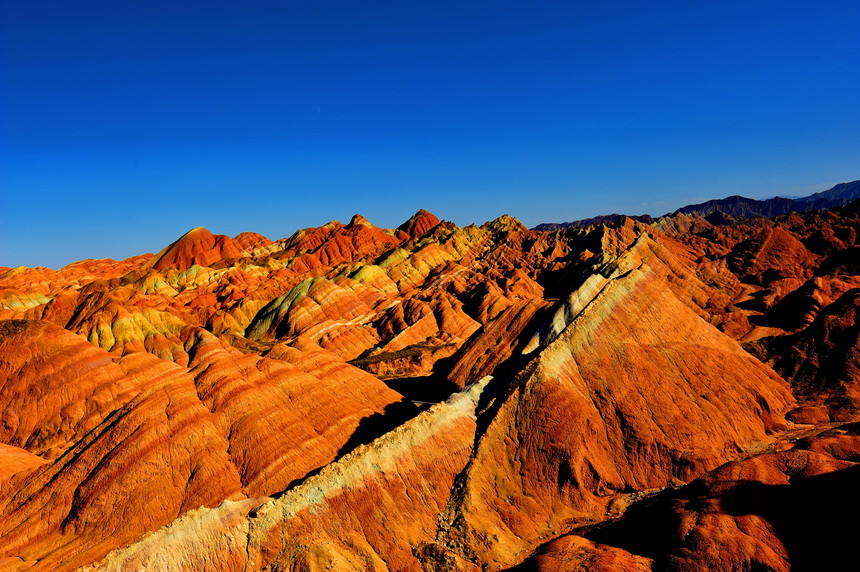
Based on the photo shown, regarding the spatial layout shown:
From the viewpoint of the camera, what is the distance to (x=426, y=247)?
15038 cm

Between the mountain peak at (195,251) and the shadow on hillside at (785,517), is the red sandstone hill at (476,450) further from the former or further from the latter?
the mountain peak at (195,251)

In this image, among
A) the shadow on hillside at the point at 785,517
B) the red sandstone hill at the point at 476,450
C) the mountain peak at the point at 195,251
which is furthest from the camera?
the mountain peak at the point at 195,251

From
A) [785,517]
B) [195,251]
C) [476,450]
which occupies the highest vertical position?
[195,251]

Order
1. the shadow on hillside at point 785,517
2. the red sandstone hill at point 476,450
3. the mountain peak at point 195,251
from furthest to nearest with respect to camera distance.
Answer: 1. the mountain peak at point 195,251
2. the red sandstone hill at point 476,450
3. the shadow on hillside at point 785,517

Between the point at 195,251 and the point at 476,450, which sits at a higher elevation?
the point at 195,251

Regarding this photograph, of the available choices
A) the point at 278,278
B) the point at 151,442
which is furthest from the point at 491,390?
the point at 278,278

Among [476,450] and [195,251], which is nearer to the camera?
[476,450]

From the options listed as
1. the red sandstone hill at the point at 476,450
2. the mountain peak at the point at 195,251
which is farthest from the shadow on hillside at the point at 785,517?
the mountain peak at the point at 195,251

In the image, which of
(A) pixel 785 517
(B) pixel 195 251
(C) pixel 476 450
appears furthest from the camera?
(B) pixel 195 251

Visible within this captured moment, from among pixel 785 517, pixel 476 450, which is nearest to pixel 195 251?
pixel 476 450

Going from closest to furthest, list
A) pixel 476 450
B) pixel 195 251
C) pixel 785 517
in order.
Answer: pixel 785 517 → pixel 476 450 → pixel 195 251

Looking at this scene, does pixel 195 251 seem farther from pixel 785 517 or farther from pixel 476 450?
pixel 785 517

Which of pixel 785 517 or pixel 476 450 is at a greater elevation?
pixel 476 450

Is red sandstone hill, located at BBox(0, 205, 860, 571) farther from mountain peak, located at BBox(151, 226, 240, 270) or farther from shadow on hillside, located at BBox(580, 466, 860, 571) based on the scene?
mountain peak, located at BBox(151, 226, 240, 270)
